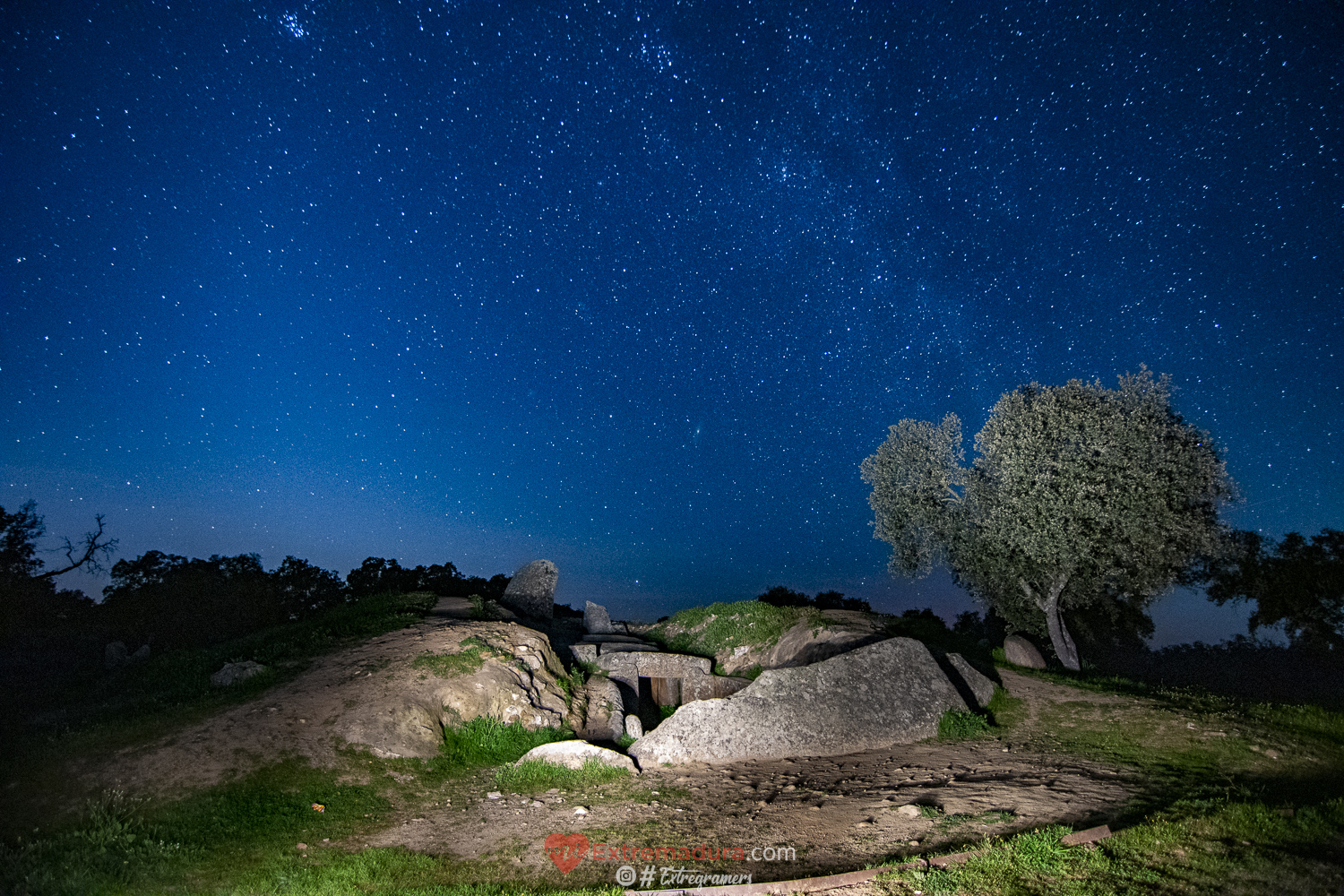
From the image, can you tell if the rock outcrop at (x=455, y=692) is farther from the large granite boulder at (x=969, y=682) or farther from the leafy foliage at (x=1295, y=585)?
the leafy foliage at (x=1295, y=585)

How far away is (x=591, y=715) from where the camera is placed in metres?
16.4

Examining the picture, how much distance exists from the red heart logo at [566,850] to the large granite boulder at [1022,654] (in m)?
19.5

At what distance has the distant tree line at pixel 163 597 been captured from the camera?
2711 cm

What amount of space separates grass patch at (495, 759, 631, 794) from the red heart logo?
2.59 metres

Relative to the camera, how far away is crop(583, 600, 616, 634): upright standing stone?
96.3 ft

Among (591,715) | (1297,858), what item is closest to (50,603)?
(591,715)

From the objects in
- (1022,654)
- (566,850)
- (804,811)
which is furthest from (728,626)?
(566,850)

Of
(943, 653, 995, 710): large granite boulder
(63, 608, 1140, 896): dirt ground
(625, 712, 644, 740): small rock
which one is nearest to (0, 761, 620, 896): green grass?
(63, 608, 1140, 896): dirt ground

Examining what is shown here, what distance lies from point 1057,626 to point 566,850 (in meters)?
22.0

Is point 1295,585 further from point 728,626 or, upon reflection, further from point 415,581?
point 415,581

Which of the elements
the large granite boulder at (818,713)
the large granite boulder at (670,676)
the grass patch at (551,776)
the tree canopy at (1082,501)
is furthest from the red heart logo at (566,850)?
the tree canopy at (1082,501)

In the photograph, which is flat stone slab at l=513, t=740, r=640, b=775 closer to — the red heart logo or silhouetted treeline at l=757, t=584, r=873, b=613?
the red heart logo

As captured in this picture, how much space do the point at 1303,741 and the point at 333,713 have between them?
20384mm

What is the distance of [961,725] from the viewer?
1419 centimetres
